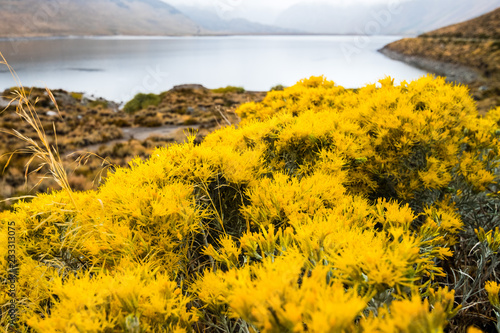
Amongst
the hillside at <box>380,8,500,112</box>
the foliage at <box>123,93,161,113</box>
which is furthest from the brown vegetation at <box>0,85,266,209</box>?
the hillside at <box>380,8,500,112</box>

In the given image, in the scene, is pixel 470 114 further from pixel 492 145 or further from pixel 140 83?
pixel 140 83

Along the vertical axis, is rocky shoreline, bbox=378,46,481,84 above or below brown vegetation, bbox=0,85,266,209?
above

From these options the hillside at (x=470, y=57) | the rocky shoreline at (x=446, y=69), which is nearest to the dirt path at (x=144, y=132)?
the hillside at (x=470, y=57)

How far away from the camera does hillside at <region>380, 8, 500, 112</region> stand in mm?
32072

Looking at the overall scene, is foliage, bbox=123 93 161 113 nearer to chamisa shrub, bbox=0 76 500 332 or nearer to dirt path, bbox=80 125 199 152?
dirt path, bbox=80 125 199 152

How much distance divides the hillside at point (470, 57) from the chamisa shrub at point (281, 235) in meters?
18.9

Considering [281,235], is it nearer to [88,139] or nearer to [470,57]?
[88,139]

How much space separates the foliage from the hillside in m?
32.4

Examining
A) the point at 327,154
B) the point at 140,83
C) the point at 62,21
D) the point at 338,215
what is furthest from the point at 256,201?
the point at 62,21

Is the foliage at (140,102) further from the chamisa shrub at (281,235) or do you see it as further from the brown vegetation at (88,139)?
the chamisa shrub at (281,235)

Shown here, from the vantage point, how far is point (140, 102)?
112 feet

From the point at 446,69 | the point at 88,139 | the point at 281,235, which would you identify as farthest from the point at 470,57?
the point at 281,235

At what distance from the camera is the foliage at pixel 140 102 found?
33.0m

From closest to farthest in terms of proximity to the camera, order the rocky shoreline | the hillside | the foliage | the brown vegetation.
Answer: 1. the brown vegetation
2. the hillside
3. the foliage
4. the rocky shoreline
